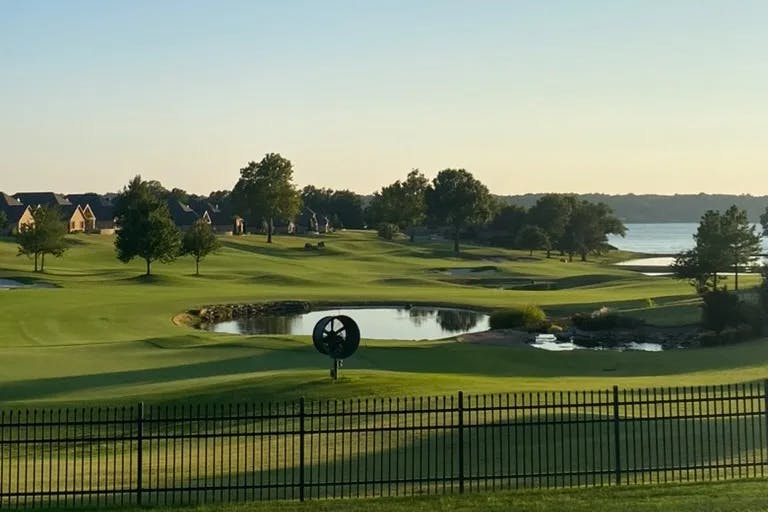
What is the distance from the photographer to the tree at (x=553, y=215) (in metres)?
152

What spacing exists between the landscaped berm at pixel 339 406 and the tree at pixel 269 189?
211 ft

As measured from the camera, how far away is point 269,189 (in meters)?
145

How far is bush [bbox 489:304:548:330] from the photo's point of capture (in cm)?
5423

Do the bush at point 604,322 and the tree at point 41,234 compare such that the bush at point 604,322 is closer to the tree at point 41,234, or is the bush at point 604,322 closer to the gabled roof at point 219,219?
the tree at point 41,234

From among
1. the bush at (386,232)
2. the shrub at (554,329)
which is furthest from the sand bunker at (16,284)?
the bush at (386,232)

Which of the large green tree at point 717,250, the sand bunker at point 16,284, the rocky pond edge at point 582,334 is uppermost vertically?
the large green tree at point 717,250

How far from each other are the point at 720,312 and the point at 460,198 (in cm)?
10965

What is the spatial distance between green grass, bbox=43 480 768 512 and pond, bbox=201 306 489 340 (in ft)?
130

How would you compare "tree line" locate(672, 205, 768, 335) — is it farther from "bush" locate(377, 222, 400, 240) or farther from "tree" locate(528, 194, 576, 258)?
"bush" locate(377, 222, 400, 240)

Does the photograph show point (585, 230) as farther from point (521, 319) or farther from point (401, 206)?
point (521, 319)

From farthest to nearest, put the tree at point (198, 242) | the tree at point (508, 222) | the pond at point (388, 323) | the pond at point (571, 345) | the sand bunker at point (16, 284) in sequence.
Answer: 1. the tree at point (508, 222)
2. the tree at point (198, 242)
3. the sand bunker at point (16, 284)
4. the pond at point (388, 323)
5. the pond at point (571, 345)

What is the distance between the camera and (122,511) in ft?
48.0

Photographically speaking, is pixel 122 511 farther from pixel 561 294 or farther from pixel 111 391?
pixel 561 294

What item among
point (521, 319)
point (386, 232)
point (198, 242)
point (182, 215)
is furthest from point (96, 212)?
point (521, 319)
